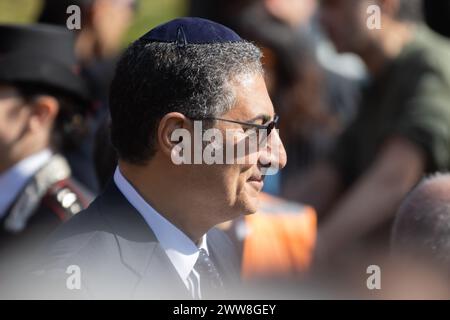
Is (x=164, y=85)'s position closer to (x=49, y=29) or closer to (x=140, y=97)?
(x=140, y=97)

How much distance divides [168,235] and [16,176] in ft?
4.47

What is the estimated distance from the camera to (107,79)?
4.39 metres

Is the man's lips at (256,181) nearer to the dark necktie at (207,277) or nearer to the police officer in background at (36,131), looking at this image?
the dark necktie at (207,277)

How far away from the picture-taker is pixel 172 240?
216cm

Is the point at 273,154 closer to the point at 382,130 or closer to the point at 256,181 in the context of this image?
the point at 256,181

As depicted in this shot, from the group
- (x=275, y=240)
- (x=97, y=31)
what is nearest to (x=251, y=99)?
(x=275, y=240)

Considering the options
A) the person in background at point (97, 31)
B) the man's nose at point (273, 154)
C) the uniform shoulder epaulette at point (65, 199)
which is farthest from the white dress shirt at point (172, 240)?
the person in background at point (97, 31)

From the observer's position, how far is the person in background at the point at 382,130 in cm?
385

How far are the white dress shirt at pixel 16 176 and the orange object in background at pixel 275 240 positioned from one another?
77cm

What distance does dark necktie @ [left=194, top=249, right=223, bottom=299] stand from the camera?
7.24 ft
